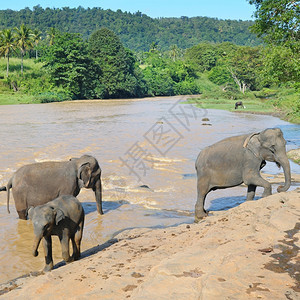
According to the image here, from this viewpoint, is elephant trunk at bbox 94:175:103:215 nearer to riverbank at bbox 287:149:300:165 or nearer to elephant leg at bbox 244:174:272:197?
elephant leg at bbox 244:174:272:197

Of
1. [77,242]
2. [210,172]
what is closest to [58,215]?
[77,242]

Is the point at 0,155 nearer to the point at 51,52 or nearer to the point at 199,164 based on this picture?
the point at 199,164

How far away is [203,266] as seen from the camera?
4.37 m

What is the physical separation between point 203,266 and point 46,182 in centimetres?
474

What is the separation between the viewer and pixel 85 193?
1100cm

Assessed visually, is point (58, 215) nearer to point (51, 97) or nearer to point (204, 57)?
point (51, 97)

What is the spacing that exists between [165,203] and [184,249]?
16.5 feet

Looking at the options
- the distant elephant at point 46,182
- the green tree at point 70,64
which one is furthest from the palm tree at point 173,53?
the distant elephant at point 46,182

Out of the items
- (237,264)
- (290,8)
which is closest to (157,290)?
(237,264)

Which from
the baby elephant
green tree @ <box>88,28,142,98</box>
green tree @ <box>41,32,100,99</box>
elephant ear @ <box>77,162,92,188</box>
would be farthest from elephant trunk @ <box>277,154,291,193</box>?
green tree @ <box>88,28,142,98</box>

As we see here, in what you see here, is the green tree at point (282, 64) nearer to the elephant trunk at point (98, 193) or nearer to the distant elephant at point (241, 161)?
the distant elephant at point (241, 161)

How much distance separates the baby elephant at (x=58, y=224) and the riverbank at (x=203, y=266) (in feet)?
1.66

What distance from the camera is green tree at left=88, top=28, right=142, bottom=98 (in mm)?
65438

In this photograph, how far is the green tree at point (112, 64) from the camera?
65438 mm
